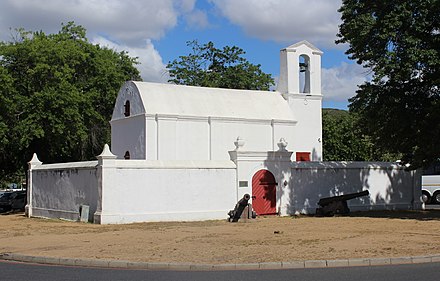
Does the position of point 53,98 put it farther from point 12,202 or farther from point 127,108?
point 12,202

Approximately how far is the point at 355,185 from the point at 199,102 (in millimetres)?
9154

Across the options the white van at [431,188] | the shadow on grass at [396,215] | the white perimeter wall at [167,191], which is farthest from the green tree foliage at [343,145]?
the white perimeter wall at [167,191]

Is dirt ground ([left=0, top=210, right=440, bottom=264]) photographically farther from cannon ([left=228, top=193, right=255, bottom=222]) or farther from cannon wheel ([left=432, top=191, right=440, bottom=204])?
cannon wheel ([left=432, top=191, right=440, bottom=204])

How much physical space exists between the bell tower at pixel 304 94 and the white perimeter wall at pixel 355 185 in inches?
193

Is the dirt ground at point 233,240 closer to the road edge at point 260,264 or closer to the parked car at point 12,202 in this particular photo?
the road edge at point 260,264

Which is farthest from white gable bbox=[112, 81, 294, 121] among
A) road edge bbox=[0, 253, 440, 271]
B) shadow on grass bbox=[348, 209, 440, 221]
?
road edge bbox=[0, 253, 440, 271]

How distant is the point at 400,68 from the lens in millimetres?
24125

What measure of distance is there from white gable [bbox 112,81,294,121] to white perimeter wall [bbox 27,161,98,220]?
16.3 ft

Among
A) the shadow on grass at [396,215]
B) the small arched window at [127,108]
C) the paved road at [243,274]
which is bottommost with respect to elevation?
the shadow on grass at [396,215]

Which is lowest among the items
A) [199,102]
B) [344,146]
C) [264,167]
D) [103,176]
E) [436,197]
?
[436,197]

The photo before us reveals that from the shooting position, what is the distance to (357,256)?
45.1 ft

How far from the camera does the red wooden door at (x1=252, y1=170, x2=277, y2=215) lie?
2762 cm

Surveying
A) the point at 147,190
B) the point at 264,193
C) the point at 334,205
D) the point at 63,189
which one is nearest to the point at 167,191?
the point at 147,190

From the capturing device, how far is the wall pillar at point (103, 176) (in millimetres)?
24375
